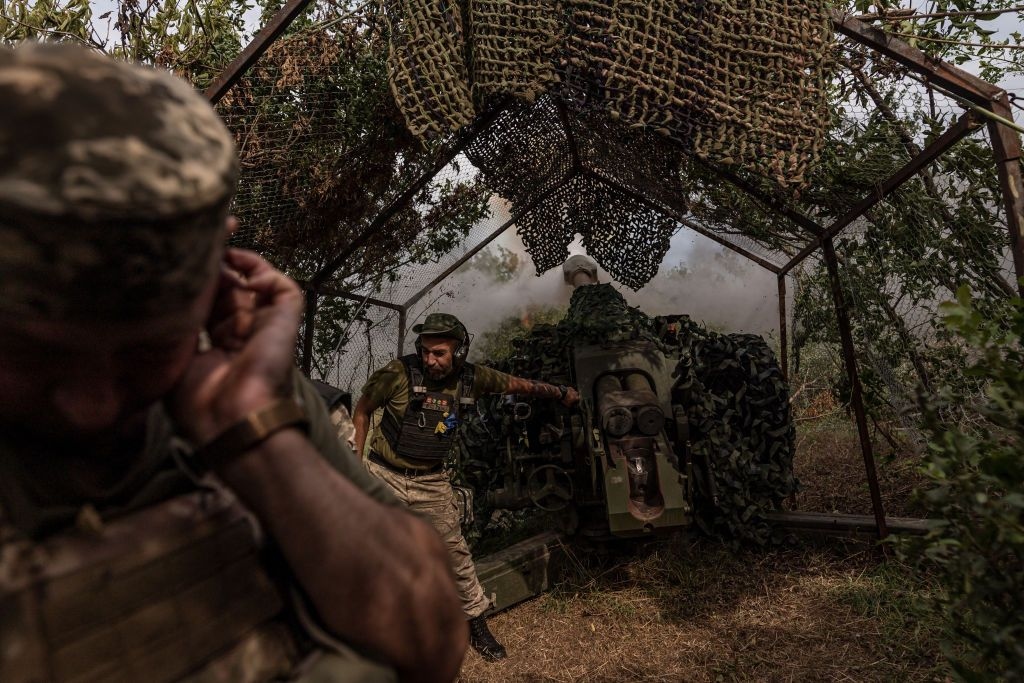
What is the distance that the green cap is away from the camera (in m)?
4.45

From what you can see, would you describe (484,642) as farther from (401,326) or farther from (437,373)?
(401,326)

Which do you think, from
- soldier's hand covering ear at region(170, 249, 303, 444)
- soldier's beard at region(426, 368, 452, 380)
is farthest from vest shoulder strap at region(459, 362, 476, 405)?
soldier's hand covering ear at region(170, 249, 303, 444)

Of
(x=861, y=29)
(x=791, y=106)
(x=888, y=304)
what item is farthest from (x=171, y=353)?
(x=888, y=304)

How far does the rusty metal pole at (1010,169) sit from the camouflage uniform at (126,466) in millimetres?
2939

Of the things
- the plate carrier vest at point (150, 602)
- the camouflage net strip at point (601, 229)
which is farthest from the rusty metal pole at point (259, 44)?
the camouflage net strip at point (601, 229)

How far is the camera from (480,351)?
10.2 metres

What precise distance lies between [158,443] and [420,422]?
12.1 ft

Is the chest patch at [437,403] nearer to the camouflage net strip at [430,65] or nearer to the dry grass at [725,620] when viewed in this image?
the dry grass at [725,620]

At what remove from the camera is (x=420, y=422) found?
14.7 feet

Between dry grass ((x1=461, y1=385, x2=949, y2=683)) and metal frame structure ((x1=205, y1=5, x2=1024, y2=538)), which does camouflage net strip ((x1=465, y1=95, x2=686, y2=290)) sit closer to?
metal frame structure ((x1=205, y1=5, x2=1024, y2=538))

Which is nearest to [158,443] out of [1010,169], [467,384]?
[1010,169]

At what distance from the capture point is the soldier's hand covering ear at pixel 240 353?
2.61 feet

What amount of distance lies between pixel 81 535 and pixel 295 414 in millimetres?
256

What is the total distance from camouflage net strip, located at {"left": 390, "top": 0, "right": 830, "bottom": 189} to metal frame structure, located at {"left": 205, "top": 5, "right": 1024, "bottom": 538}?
0.36 m
